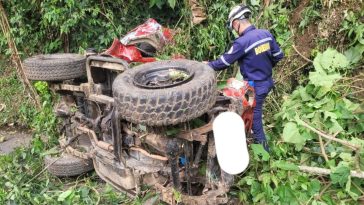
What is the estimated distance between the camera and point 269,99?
15.0 ft

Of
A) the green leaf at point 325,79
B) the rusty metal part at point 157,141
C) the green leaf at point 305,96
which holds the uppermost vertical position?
the green leaf at point 325,79

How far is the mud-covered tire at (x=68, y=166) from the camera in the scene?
3.98 m

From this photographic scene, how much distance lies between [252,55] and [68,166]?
2161mm

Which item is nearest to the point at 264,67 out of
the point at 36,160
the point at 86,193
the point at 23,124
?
the point at 86,193

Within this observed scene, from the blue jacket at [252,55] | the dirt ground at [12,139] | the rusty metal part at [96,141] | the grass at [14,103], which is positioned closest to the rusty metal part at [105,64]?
the rusty metal part at [96,141]

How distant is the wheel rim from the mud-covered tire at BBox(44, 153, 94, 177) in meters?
1.38

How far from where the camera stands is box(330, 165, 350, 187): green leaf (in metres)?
2.92

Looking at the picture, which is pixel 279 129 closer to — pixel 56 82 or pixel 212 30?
pixel 212 30

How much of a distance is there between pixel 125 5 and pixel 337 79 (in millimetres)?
3492

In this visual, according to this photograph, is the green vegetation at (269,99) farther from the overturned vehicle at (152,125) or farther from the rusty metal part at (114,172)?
the overturned vehicle at (152,125)

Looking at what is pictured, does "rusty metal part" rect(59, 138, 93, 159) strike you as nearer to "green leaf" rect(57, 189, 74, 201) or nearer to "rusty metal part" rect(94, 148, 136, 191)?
"rusty metal part" rect(94, 148, 136, 191)

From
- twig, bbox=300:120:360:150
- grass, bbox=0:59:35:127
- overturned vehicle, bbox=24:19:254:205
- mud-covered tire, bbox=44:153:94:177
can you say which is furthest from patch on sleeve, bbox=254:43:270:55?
grass, bbox=0:59:35:127

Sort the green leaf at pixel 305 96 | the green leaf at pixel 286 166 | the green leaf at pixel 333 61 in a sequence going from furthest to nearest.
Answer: the green leaf at pixel 333 61, the green leaf at pixel 305 96, the green leaf at pixel 286 166

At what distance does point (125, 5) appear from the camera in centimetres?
598
